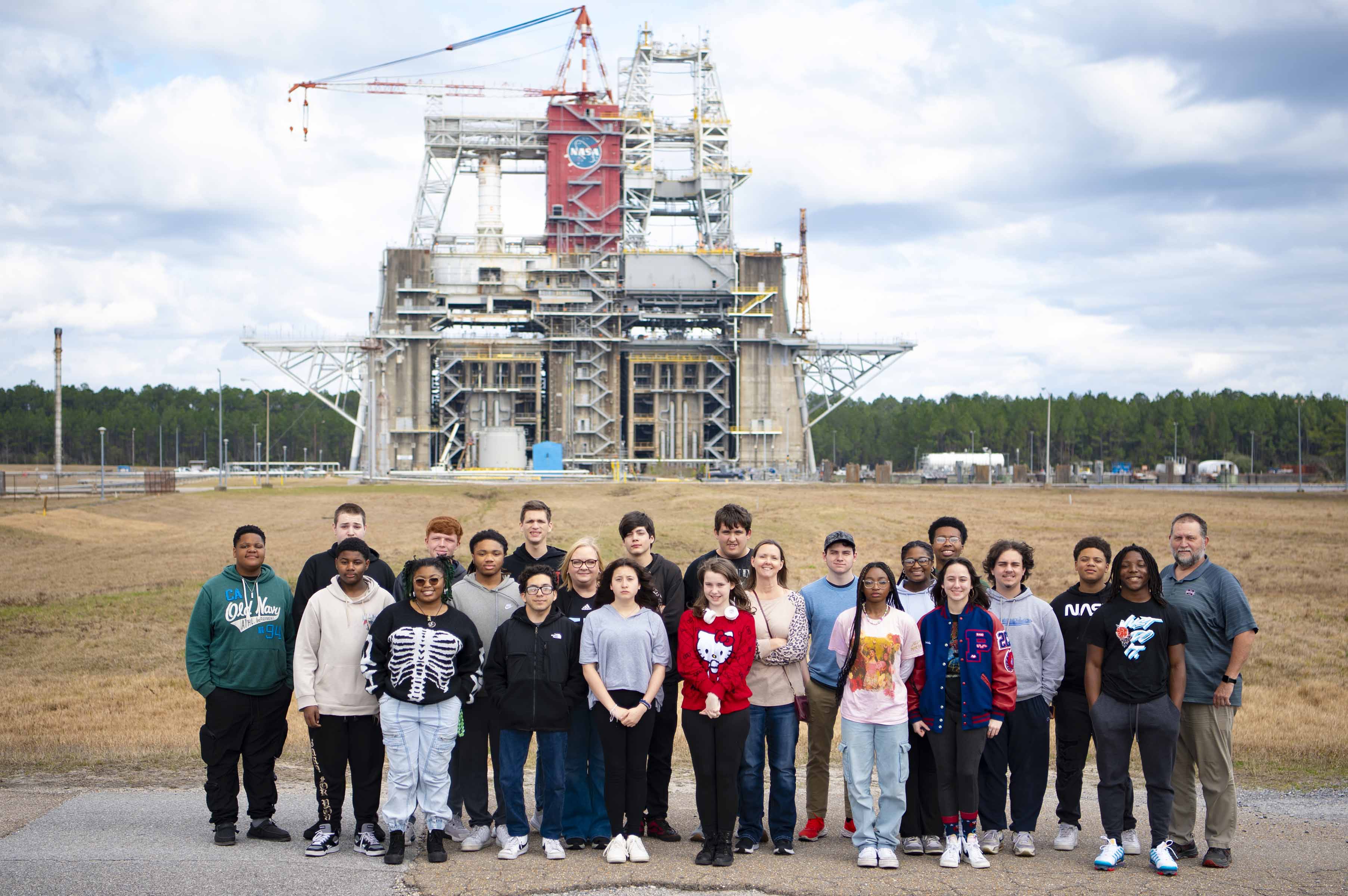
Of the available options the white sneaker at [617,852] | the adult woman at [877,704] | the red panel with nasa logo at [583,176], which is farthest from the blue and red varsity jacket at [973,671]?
the red panel with nasa logo at [583,176]

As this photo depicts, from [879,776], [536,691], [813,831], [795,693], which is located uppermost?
[536,691]

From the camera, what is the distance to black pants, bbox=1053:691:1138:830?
7.31m

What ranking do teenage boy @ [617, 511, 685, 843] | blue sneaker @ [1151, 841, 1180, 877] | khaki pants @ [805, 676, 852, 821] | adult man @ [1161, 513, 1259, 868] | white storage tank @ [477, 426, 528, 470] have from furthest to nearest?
white storage tank @ [477, 426, 528, 470]
khaki pants @ [805, 676, 852, 821]
teenage boy @ [617, 511, 685, 843]
adult man @ [1161, 513, 1259, 868]
blue sneaker @ [1151, 841, 1180, 877]

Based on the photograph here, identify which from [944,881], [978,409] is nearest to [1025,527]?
[944,881]

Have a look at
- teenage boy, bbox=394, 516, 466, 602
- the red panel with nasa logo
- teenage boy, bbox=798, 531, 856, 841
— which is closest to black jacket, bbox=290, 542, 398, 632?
teenage boy, bbox=394, 516, 466, 602

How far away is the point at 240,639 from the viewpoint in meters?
7.45

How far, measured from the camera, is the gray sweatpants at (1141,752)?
22.9ft

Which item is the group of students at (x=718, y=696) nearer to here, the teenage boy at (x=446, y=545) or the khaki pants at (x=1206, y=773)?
the khaki pants at (x=1206, y=773)

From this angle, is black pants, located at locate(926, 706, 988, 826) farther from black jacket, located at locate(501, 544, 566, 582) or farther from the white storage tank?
the white storage tank

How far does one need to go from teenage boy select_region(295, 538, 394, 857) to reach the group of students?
0.01 meters

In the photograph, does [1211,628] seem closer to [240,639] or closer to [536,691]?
[536,691]

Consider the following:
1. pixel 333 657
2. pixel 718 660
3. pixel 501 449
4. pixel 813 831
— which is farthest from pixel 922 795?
pixel 501 449

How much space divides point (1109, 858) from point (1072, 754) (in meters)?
0.87

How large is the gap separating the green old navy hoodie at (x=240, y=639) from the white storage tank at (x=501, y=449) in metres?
51.7
